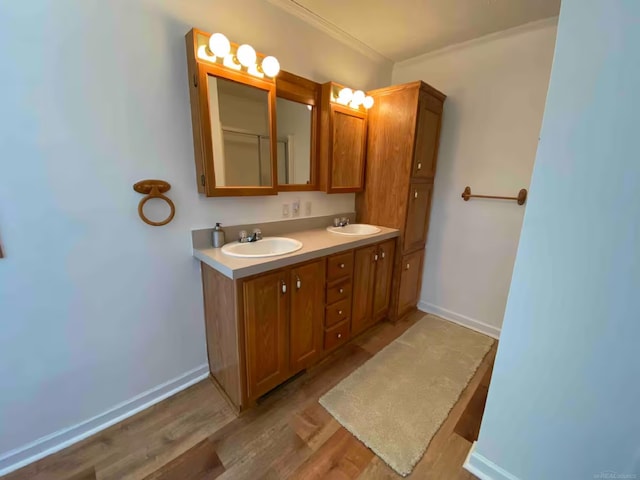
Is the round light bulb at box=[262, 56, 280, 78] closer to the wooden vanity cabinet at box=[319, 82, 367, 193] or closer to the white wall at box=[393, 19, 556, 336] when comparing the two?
the wooden vanity cabinet at box=[319, 82, 367, 193]

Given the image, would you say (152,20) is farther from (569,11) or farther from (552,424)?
(552,424)

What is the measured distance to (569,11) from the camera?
2.72 feet

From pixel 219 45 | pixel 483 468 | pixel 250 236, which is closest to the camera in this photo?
pixel 483 468

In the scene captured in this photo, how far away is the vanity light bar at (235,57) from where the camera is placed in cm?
132

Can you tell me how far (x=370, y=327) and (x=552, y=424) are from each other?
1.43 m

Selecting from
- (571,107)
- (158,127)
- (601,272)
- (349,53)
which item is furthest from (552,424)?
(349,53)

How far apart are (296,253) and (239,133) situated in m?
0.82

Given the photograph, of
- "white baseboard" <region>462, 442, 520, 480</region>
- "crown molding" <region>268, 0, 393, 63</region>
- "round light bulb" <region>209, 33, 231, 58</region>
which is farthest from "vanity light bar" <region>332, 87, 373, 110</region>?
"white baseboard" <region>462, 442, 520, 480</region>

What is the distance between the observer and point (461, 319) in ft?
8.29

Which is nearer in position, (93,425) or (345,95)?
(93,425)

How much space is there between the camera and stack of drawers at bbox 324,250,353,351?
5.92 ft

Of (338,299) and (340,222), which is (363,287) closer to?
(338,299)

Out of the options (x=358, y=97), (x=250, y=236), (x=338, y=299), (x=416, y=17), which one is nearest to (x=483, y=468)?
(x=338, y=299)

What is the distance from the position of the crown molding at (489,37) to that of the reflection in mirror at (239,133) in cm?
171
